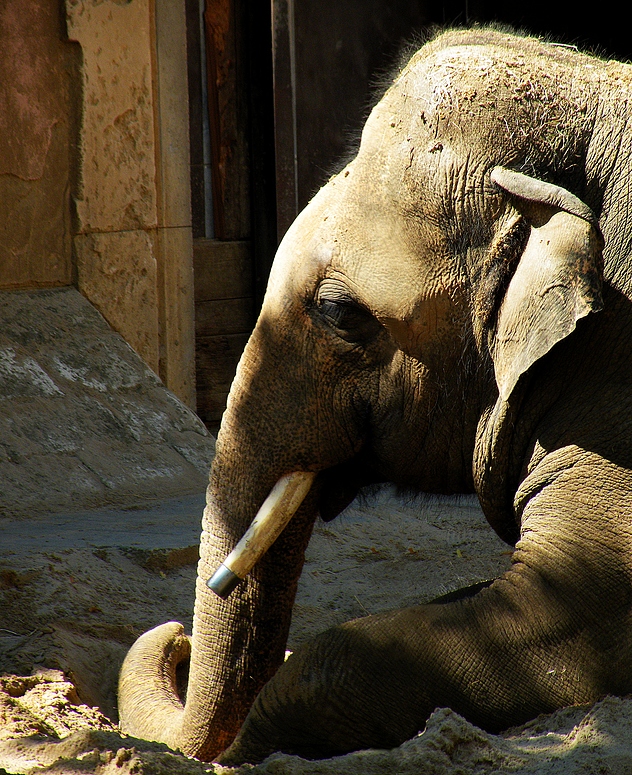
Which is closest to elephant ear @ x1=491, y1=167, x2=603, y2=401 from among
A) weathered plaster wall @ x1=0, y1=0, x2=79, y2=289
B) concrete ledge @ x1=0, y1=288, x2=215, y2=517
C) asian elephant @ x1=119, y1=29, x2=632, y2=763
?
asian elephant @ x1=119, y1=29, x2=632, y2=763

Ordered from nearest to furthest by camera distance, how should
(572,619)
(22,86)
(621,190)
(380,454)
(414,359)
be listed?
(572,619) → (621,190) → (414,359) → (380,454) → (22,86)

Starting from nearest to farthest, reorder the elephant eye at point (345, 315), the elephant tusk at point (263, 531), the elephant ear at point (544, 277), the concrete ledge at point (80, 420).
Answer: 1. the elephant ear at point (544, 277)
2. the elephant eye at point (345, 315)
3. the elephant tusk at point (263, 531)
4. the concrete ledge at point (80, 420)

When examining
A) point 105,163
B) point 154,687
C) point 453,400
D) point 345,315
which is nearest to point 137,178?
point 105,163

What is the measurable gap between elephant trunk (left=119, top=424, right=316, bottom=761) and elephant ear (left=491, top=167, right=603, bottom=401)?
0.67 meters

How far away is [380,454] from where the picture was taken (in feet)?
9.08

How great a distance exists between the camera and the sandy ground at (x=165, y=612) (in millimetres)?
2035

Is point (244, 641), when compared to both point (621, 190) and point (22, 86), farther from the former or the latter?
point (22, 86)

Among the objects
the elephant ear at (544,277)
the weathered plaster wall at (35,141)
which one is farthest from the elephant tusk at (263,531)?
the weathered plaster wall at (35,141)

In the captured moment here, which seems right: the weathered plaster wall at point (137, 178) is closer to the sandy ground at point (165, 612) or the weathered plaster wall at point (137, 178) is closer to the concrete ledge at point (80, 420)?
the concrete ledge at point (80, 420)

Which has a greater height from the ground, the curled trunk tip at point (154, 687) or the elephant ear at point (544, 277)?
the elephant ear at point (544, 277)

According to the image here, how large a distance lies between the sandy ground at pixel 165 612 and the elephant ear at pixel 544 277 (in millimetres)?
696

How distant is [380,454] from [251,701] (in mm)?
739

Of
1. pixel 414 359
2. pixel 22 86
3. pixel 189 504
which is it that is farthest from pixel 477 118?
pixel 22 86

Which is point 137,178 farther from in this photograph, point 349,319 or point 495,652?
point 495,652
